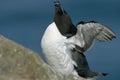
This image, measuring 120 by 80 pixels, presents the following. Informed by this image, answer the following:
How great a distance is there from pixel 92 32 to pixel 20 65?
3783 millimetres

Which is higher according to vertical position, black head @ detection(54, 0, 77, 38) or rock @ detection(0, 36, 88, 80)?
rock @ detection(0, 36, 88, 80)

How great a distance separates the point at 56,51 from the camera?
36.2ft

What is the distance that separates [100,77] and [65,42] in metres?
0.91

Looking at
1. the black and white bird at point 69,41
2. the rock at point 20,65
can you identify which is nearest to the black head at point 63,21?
the black and white bird at point 69,41

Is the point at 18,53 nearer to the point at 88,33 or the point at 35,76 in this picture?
the point at 35,76

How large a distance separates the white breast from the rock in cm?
210

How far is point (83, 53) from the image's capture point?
12.0 meters

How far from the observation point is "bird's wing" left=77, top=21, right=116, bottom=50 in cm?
1173

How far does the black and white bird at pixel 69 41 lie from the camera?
1096 cm

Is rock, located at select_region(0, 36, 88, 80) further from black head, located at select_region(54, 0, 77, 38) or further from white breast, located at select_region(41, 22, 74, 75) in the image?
black head, located at select_region(54, 0, 77, 38)

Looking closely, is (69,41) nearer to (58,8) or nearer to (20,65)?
(58,8)

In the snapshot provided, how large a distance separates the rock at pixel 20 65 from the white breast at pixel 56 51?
6.90 feet

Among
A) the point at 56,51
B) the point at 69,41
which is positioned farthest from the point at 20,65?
the point at 69,41

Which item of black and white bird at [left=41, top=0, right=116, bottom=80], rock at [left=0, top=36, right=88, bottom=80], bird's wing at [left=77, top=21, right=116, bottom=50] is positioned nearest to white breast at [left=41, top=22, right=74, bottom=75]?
black and white bird at [left=41, top=0, right=116, bottom=80]
